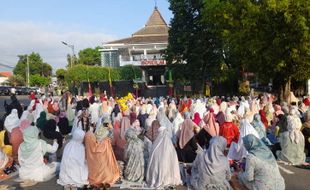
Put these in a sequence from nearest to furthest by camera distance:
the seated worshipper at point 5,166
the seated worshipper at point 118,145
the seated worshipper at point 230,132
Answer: the seated worshipper at point 5,166, the seated worshipper at point 118,145, the seated worshipper at point 230,132

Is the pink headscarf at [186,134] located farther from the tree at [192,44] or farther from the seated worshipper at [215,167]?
the tree at [192,44]

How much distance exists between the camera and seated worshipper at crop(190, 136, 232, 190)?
6902 millimetres

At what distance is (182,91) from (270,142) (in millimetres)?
22599

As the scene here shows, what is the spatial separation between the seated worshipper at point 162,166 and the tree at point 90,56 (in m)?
61.7

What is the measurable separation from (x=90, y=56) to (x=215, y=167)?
63584mm

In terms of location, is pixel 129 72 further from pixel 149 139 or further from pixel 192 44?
pixel 149 139

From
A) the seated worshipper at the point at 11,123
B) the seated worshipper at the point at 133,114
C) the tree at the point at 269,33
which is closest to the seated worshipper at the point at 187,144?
the seated worshipper at the point at 133,114

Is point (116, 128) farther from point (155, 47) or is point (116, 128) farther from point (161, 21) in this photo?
point (161, 21)

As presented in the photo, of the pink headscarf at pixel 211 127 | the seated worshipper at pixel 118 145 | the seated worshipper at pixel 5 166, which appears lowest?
the seated worshipper at pixel 5 166

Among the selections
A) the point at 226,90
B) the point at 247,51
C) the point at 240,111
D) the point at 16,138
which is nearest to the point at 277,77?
the point at 247,51

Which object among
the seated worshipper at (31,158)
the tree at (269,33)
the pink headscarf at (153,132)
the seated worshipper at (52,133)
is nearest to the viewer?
the seated worshipper at (31,158)

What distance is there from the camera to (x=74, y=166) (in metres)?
7.68

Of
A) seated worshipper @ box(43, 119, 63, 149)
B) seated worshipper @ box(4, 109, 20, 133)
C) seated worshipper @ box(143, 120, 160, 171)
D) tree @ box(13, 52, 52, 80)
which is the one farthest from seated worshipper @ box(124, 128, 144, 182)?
tree @ box(13, 52, 52, 80)

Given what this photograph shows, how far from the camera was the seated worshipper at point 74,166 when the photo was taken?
7672 millimetres
